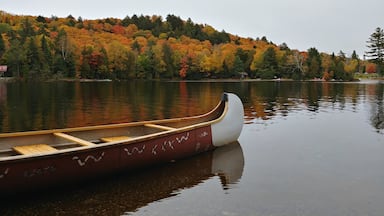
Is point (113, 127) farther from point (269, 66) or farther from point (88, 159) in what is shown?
point (269, 66)

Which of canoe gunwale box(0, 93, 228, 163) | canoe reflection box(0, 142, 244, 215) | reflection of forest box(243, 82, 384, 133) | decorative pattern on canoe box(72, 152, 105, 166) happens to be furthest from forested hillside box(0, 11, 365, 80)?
decorative pattern on canoe box(72, 152, 105, 166)

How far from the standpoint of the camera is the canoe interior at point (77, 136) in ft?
29.5

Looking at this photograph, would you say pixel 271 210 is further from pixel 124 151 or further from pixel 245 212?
pixel 124 151

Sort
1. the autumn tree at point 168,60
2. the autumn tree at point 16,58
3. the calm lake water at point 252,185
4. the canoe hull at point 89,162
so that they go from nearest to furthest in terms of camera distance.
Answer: the canoe hull at point 89,162
the calm lake water at point 252,185
the autumn tree at point 16,58
the autumn tree at point 168,60

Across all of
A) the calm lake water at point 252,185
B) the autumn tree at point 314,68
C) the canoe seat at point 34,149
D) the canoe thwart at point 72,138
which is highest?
the autumn tree at point 314,68

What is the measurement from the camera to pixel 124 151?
28.7 feet

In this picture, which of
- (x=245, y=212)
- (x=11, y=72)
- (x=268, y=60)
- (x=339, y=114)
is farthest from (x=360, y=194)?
(x=268, y=60)

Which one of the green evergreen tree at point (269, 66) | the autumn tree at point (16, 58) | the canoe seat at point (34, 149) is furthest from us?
the green evergreen tree at point (269, 66)

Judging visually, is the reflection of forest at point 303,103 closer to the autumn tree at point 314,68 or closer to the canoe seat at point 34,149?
the canoe seat at point 34,149

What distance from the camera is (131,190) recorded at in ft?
27.5

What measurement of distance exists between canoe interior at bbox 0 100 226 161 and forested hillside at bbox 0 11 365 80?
270 ft

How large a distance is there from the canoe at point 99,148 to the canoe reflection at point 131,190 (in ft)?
0.95

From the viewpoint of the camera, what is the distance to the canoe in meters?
7.19

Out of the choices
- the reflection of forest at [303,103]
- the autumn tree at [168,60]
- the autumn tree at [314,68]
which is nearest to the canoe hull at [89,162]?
the reflection of forest at [303,103]
